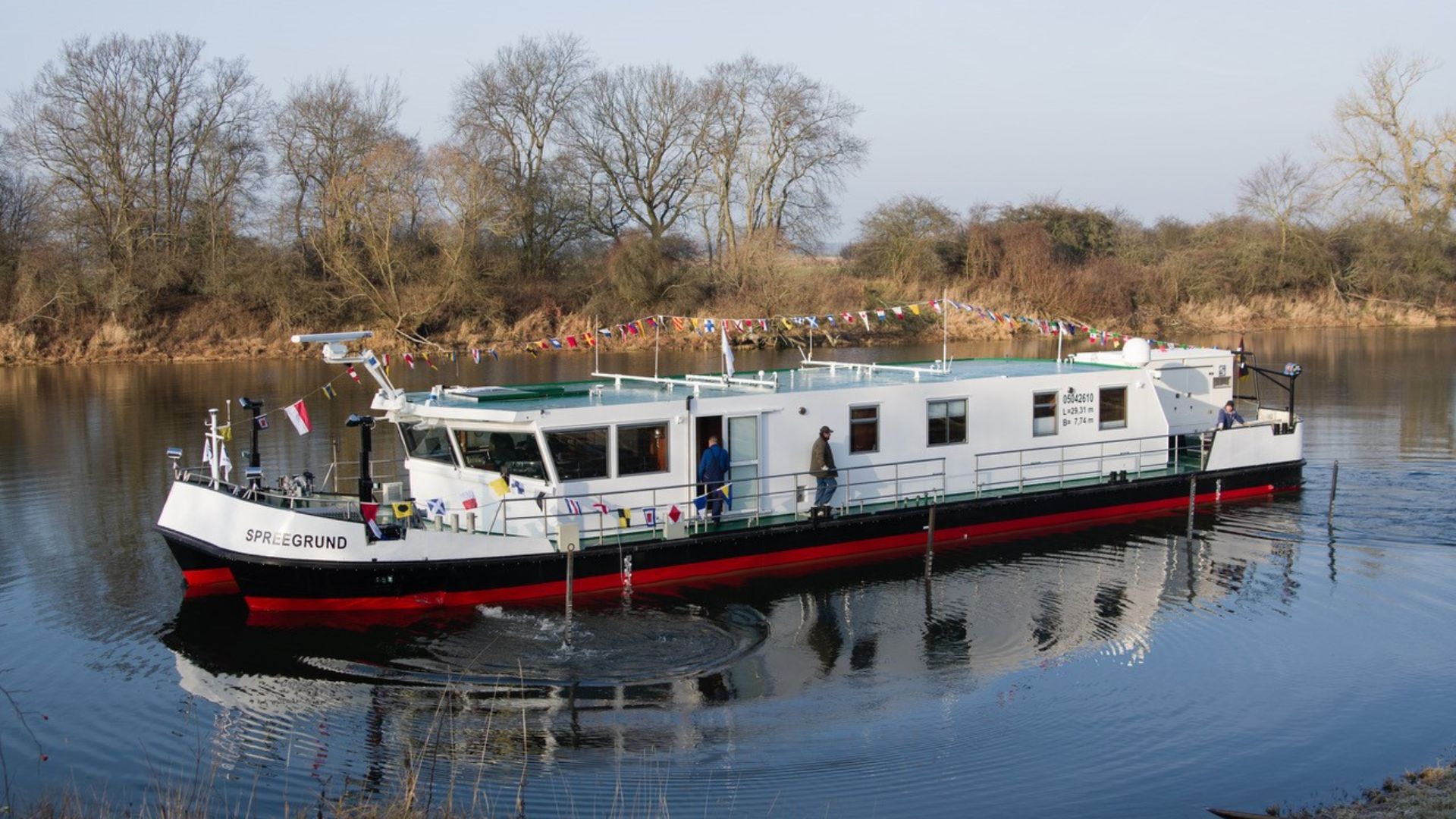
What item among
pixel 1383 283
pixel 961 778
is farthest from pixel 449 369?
pixel 1383 283

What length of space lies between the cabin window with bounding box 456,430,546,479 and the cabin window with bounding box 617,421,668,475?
1.17m

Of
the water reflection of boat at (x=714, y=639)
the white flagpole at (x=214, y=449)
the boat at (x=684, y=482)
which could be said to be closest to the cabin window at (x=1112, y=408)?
the boat at (x=684, y=482)

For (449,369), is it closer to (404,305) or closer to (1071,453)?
(404,305)

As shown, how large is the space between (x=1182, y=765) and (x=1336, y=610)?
6127mm

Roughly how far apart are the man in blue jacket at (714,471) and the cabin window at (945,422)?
3951 millimetres

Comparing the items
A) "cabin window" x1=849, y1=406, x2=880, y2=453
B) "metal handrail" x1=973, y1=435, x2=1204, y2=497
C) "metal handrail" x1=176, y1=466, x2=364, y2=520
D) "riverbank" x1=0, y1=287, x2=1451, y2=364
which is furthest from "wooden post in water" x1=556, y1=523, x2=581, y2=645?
"riverbank" x1=0, y1=287, x2=1451, y2=364

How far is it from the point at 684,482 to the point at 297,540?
17.6 feet

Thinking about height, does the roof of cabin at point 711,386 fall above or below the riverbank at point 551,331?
below

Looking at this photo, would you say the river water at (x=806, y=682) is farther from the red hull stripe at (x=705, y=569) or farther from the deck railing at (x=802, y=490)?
the deck railing at (x=802, y=490)

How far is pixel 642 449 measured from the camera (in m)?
17.5

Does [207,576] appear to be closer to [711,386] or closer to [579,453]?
[579,453]

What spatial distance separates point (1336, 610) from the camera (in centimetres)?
1614

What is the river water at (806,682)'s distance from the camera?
11.1 m

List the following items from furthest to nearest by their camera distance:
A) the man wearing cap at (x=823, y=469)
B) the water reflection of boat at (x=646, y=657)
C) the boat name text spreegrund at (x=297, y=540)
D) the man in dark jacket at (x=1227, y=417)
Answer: the man in dark jacket at (x=1227, y=417) < the man wearing cap at (x=823, y=469) < the boat name text spreegrund at (x=297, y=540) < the water reflection of boat at (x=646, y=657)
